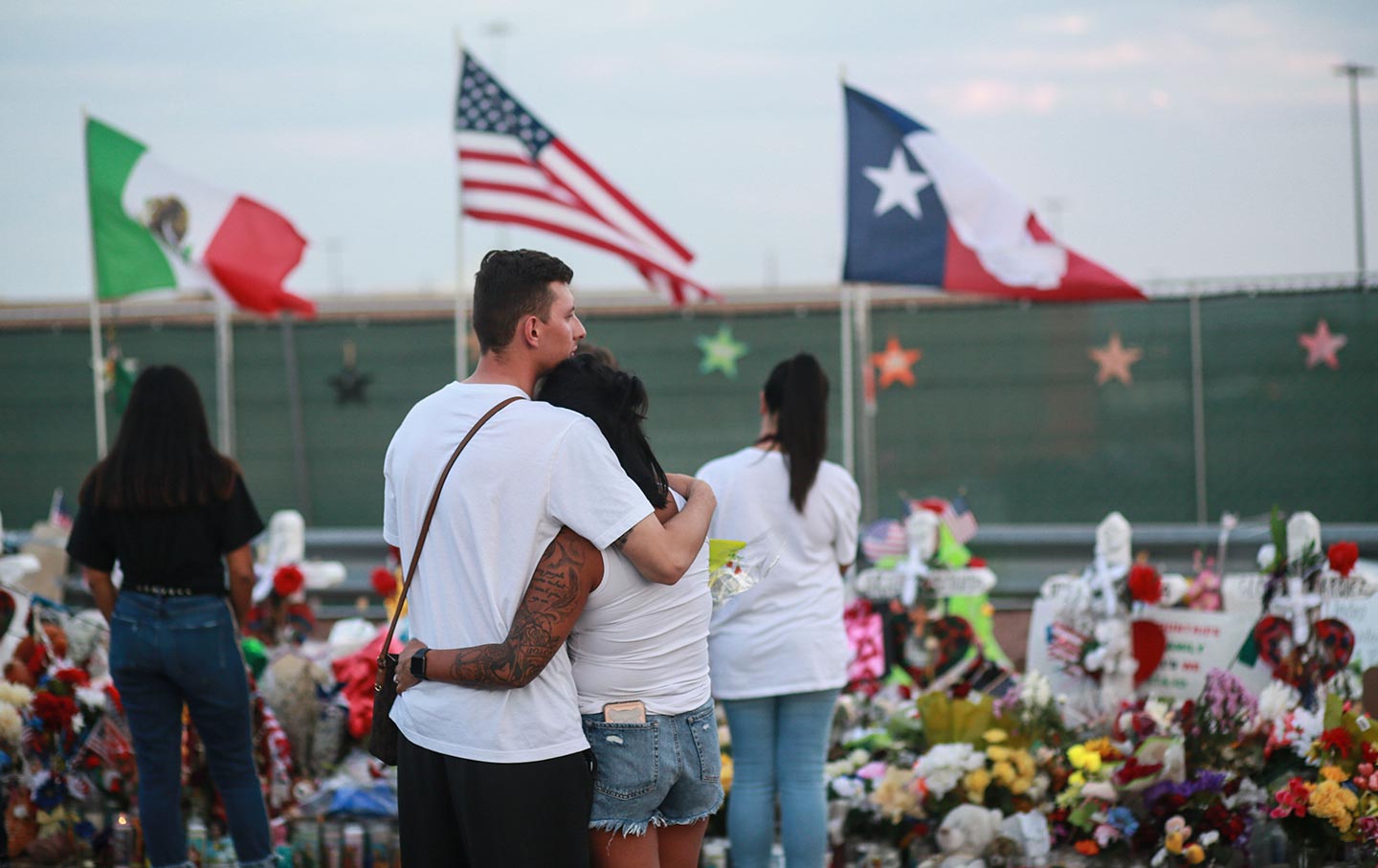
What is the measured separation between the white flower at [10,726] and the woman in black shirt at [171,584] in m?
1.03

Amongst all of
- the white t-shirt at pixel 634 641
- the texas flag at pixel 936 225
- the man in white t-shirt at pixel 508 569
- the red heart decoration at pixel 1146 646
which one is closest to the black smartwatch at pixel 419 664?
the man in white t-shirt at pixel 508 569

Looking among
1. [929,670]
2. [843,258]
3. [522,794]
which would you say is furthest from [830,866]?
[843,258]

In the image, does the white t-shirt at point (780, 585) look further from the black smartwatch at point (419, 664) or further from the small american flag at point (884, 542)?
the small american flag at point (884, 542)

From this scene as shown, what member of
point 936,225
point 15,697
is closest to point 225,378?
point 15,697

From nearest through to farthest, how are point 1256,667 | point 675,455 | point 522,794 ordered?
point 522,794 → point 1256,667 → point 675,455

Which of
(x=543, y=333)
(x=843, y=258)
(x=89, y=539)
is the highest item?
(x=843, y=258)

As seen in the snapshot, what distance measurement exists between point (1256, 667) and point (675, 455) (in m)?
4.64

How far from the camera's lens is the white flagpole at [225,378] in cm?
930

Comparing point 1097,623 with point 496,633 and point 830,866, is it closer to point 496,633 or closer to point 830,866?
point 830,866

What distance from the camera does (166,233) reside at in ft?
26.1

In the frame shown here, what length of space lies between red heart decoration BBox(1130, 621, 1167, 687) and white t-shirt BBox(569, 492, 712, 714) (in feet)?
11.6

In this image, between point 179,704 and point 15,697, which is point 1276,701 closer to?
point 179,704

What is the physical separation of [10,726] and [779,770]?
287 cm

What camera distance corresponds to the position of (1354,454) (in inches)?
338
